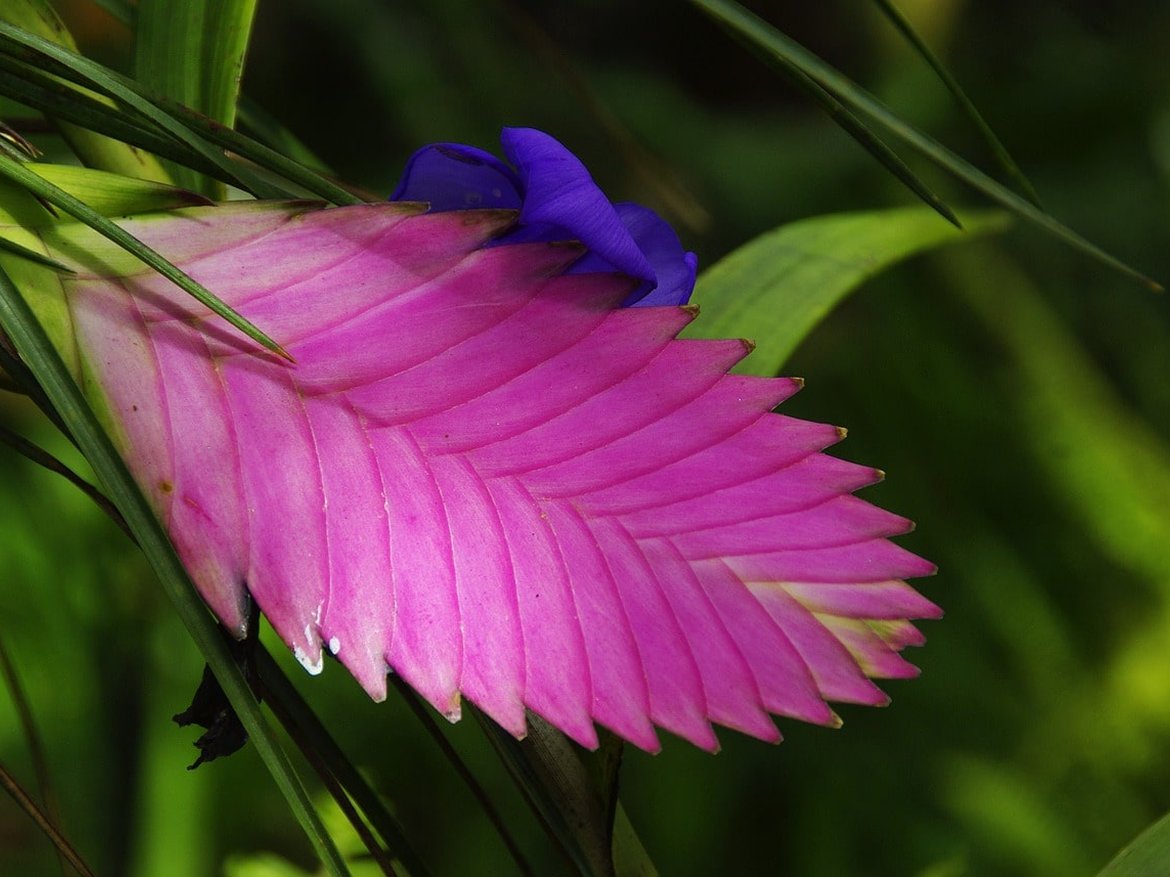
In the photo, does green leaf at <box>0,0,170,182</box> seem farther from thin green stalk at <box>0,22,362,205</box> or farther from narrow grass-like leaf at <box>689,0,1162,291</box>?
narrow grass-like leaf at <box>689,0,1162,291</box>

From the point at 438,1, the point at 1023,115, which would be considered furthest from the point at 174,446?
the point at 1023,115

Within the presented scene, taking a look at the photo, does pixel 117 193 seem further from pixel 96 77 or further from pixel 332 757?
pixel 332 757

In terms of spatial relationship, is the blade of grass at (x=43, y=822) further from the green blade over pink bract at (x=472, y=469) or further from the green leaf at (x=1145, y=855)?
the green leaf at (x=1145, y=855)

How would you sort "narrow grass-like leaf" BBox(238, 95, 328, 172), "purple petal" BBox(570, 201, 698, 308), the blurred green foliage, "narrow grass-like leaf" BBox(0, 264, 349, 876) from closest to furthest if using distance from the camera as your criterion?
"narrow grass-like leaf" BBox(0, 264, 349, 876), "purple petal" BBox(570, 201, 698, 308), "narrow grass-like leaf" BBox(238, 95, 328, 172), the blurred green foliage

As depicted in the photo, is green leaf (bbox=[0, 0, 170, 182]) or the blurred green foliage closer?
green leaf (bbox=[0, 0, 170, 182])

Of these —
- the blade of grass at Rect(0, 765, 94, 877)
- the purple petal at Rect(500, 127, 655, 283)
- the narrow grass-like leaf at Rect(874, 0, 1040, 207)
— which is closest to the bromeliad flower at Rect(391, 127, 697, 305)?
the purple petal at Rect(500, 127, 655, 283)

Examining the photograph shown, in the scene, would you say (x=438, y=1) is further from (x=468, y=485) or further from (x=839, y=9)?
(x=468, y=485)

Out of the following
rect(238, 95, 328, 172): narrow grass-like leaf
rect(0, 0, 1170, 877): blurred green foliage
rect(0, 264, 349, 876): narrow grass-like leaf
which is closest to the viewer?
rect(0, 264, 349, 876): narrow grass-like leaf
